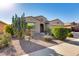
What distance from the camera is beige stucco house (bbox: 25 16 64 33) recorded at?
16.6 feet

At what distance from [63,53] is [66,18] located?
2.82 feet

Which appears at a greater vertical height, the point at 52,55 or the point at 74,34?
the point at 74,34

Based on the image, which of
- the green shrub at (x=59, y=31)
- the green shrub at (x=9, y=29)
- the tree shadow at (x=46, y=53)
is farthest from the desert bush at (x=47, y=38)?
the green shrub at (x=9, y=29)

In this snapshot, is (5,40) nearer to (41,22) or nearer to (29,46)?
(29,46)

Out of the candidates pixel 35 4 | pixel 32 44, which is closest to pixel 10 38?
pixel 32 44

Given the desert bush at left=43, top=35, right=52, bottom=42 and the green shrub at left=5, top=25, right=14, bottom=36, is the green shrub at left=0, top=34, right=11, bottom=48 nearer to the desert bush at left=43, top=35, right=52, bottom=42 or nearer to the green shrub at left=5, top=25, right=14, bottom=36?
the green shrub at left=5, top=25, right=14, bottom=36

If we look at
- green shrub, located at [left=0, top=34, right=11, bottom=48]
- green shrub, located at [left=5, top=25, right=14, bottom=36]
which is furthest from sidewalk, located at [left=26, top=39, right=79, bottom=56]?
green shrub, located at [left=5, top=25, right=14, bottom=36]

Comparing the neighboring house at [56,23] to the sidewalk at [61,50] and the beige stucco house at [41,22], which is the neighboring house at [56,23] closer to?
the beige stucco house at [41,22]

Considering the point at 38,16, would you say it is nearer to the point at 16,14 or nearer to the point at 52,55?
the point at 16,14

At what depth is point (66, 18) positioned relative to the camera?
505cm

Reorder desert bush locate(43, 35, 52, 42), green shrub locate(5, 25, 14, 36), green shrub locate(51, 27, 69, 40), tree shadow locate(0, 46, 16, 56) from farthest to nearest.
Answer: green shrub locate(51, 27, 69, 40) → desert bush locate(43, 35, 52, 42) → green shrub locate(5, 25, 14, 36) → tree shadow locate(0, 46, 16, 56)

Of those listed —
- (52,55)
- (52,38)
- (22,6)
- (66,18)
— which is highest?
(22,6)

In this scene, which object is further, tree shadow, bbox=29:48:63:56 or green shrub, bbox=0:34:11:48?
green shrub, bbox=0:34:11:48

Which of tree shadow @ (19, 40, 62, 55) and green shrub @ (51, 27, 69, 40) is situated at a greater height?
green shrub @ (51, 27, 69, 40)
